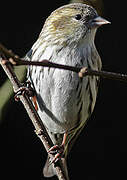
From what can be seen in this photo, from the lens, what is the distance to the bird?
6.81ft

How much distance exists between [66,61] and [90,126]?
4.49 feet

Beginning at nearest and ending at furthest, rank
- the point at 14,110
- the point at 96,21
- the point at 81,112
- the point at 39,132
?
1. the point at 39,132
2. the point at 96,21
3. the point at 81,112
4. the point at 14,110

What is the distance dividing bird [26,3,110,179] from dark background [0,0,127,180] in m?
0.98

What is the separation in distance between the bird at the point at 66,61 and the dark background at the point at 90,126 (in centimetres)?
98

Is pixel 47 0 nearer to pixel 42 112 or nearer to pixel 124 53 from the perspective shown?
pixel 124 53

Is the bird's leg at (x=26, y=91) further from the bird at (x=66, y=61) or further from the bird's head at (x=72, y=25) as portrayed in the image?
the bird's head at (x=72, y=25)

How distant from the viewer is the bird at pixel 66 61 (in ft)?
6.81

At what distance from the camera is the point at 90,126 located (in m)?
3.35

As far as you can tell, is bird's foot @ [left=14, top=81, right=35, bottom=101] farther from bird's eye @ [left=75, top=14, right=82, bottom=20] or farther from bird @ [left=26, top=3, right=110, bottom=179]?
bird's eye @ [left=75, top=14, right=82, bottom=20]

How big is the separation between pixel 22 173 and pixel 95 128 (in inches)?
25.8

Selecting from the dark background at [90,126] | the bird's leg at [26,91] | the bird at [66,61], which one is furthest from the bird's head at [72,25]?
the dark background at [90,126]

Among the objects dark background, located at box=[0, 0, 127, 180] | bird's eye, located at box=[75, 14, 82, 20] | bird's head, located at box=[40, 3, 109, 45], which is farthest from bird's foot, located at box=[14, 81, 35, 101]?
dark background, located at box=[0, 0, 127, 180]

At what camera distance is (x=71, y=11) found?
2.18 m

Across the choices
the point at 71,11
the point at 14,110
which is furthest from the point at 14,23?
the point at 71,11
